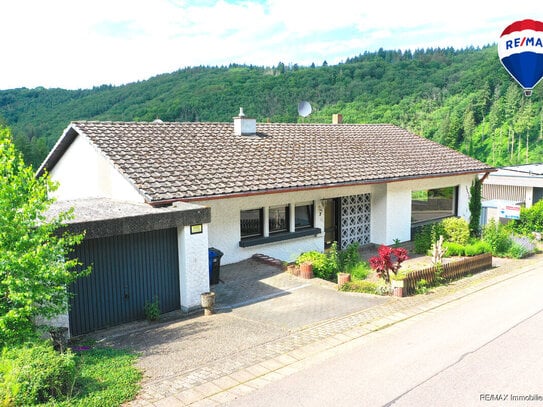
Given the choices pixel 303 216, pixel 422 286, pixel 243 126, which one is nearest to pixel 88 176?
pixel 243 126

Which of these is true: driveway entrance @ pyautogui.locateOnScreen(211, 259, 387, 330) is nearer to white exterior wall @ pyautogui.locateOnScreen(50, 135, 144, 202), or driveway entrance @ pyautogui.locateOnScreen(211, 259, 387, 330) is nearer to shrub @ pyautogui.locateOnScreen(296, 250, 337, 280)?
shrub @ pyautogui.locateOnScreen(296, 250, 337, 280)

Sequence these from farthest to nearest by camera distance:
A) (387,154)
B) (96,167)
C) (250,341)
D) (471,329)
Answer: (387,154) < (96,167) < (471,329) < (250,341)

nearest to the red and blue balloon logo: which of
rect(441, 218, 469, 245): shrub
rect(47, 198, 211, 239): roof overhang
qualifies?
rect(441, 218, 469, 245): shrub

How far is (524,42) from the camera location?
16.0 metres

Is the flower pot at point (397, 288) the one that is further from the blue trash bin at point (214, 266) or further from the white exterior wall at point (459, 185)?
the white exterior wall at point (459, 185)

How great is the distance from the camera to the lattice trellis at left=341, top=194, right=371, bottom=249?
18062 mm

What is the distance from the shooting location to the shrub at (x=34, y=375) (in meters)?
6.16

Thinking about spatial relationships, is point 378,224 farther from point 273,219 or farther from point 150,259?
point 150,259

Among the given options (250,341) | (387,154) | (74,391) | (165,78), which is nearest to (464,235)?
(387,154)

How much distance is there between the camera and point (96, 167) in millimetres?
14477

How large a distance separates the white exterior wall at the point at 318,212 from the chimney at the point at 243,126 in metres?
3.65

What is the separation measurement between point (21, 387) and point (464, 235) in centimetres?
1553

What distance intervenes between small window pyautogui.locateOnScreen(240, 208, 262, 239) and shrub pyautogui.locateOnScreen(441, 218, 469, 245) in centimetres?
735

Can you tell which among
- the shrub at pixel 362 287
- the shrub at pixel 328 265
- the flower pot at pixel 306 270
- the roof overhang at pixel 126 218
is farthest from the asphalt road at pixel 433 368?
the roof overhang at pixel 126 218
